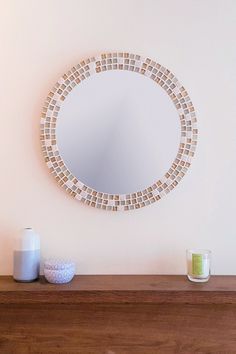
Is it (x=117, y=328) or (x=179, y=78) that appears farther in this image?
(x=179, y=78)

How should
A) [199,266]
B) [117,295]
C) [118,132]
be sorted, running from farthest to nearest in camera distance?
[118,132] → [199,266] → [117,295]

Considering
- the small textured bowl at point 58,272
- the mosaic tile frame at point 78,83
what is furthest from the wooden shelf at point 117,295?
the mosaic tile frame at point 78,83

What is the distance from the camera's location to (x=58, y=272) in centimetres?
148

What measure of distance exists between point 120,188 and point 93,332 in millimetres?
555

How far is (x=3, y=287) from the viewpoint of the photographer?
1.45 m

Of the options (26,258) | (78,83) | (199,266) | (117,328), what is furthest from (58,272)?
(78,83)

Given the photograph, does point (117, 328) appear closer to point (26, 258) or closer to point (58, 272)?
point (58, 272)

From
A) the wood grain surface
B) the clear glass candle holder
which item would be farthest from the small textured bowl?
the clear glass candle holder

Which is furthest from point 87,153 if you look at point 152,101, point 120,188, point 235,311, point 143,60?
point 235,311

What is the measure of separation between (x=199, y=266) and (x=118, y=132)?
60 cm

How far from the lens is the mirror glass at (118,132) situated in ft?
5.26

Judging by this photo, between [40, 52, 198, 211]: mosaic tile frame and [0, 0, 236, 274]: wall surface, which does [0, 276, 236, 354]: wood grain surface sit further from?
[40, 52, 198, 211]: mosaic tile frame

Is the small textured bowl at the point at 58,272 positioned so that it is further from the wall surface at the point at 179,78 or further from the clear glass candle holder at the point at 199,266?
the clear glass candle holder at the point at 199,266

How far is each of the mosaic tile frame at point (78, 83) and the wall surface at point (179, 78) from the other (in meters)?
0.04
